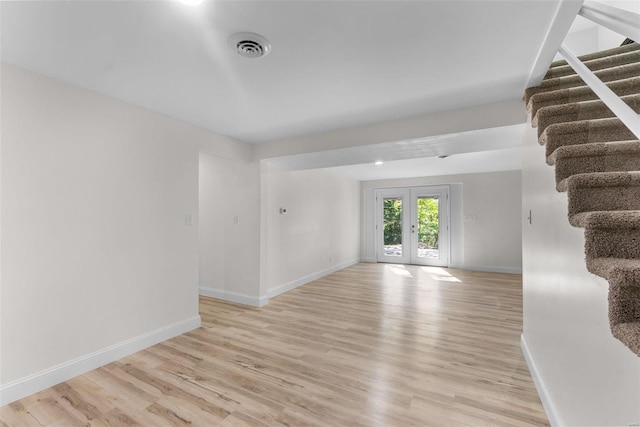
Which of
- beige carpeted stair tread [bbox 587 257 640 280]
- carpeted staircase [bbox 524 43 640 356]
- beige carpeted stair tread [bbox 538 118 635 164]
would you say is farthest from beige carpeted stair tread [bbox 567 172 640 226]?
beige carpeted stair tread [bbox 538 118 635 164]

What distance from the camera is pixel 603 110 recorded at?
1.73 metres

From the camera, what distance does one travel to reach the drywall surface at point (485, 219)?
6516 millimetres

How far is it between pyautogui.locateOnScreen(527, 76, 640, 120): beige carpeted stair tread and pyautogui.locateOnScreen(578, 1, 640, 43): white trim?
845 mm

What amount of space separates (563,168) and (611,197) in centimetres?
26

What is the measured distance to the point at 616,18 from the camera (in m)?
0.98

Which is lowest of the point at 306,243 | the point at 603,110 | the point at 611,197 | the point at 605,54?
the point at 306,243

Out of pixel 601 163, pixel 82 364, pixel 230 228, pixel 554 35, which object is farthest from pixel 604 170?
pixel 230 228

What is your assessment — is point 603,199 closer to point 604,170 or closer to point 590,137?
point 604,170

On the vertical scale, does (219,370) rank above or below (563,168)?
below

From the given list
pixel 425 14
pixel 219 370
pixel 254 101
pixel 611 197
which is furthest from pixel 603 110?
pixel 219 370

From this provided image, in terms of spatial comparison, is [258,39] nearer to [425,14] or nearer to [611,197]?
[425,14]

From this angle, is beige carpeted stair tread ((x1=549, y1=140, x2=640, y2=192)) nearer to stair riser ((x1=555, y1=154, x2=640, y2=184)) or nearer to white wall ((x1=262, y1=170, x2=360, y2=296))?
stair riser ((x1=555, y1=154, x2=640, y2=184))

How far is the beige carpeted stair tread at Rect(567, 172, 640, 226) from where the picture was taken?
1.26 meters

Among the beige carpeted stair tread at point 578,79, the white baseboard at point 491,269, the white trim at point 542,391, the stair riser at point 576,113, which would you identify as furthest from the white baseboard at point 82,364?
the white baseboard at point 491,269
